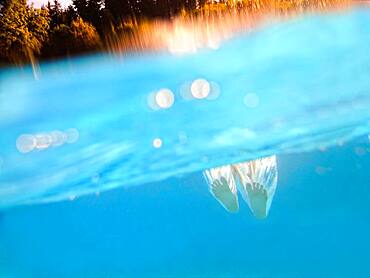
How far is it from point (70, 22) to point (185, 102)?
316 centimetres

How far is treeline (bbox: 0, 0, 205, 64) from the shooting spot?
602 cm

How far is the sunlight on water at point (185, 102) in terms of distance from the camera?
23.0 ft

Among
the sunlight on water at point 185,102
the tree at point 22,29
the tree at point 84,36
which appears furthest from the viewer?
the sunlight on water at point 185,102

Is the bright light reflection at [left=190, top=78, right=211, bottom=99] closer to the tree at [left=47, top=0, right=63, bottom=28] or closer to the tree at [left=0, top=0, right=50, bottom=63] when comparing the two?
the tree at [left=47, top=0, right=63, bottom=28]

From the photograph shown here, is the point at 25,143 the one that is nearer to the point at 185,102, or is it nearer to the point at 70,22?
the point at 70,22

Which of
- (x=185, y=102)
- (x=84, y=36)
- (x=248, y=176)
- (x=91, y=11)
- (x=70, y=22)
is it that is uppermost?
(x=91, y=11)

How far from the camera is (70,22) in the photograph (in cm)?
604

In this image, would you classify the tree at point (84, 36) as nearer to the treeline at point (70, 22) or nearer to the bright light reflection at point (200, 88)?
the treeline at point (70, 22)

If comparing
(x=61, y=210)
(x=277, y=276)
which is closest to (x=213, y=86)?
(x=61, y=210)

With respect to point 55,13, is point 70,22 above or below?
below

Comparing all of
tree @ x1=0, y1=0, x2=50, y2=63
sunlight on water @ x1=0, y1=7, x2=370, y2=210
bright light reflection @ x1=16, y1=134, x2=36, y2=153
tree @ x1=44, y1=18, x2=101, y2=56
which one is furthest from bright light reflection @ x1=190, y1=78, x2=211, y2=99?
bright light reflection @ x1=16, y1=134, x2=36, y2=153

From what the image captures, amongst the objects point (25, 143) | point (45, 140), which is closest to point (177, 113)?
point (45, 140)

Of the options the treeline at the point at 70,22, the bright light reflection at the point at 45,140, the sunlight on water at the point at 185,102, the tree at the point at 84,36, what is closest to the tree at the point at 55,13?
the treeline at the point at 70,22

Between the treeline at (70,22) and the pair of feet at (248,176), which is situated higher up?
the treeline at (70,22)
